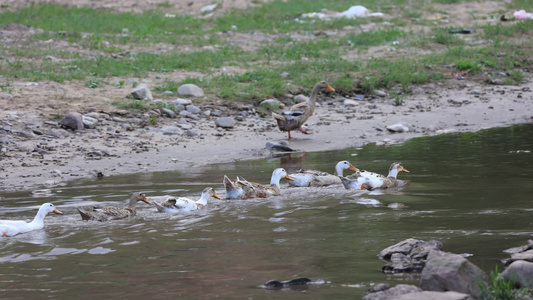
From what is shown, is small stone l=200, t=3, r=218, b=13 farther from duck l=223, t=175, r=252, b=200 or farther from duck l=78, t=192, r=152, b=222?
duck l=78, t=192, r=152, b=222

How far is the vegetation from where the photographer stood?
16.4 meters

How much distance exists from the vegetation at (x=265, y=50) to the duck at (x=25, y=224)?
749 centimetres

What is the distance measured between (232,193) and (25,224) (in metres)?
2.66

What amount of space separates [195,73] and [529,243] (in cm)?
1230

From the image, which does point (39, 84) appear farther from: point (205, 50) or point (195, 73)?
point (205, 50)

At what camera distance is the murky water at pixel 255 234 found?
557 centimetres

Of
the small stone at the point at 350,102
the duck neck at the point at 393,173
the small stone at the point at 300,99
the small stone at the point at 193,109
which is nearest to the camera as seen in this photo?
the duck neck at the point at 393,173

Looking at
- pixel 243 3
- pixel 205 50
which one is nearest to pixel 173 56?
pixel 205 50

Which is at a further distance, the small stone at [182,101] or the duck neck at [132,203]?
the small stone at [182,101]

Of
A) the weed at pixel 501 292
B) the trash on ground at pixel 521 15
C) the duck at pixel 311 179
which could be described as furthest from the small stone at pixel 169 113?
the trash on ground at pixel 521 15

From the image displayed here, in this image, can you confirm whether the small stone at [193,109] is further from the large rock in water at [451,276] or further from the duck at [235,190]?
the large rock in water at [451,276]

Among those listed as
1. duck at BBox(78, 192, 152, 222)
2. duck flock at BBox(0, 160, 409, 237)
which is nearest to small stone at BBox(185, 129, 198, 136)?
duck flock at BBox(0, 160, 409, 237)

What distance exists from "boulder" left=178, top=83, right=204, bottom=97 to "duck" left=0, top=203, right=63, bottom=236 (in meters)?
7.31

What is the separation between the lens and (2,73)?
1517cm
